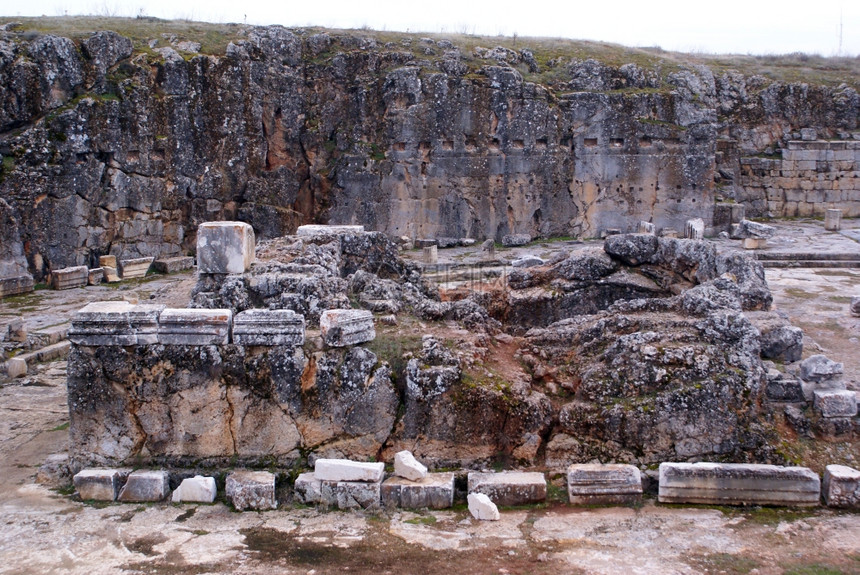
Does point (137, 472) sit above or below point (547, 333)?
below

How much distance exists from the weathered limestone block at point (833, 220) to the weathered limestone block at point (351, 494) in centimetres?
1897

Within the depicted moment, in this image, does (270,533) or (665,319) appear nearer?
(270,533)

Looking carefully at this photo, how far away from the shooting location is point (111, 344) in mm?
8242

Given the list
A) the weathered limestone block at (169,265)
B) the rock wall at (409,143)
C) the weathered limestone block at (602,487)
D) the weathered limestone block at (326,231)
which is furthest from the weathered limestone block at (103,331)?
the rock wall at (409,143)

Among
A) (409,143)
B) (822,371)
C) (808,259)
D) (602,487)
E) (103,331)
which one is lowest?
(602,487)

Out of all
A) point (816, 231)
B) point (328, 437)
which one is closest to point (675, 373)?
point (328, 437)

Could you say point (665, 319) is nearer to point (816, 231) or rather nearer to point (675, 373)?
point (675, 373)

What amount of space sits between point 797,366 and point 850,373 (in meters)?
1.09

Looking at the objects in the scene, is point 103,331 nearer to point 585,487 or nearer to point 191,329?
point 191,329

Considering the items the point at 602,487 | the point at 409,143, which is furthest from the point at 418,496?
the point at 409,143

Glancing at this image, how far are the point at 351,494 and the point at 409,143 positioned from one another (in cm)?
1558

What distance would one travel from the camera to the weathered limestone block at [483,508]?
24.2 ft

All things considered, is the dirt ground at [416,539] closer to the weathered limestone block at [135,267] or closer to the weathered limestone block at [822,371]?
the weathered limestone block at [822,371]

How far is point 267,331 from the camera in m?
8.23
